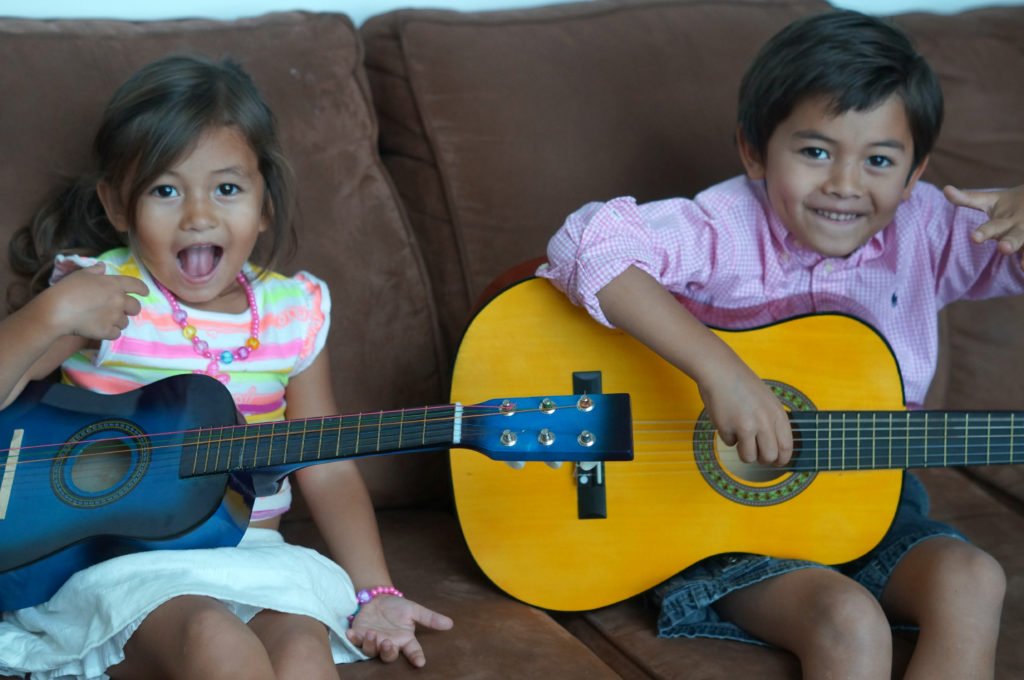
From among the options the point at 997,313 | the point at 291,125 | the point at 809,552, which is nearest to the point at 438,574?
the point at 809,552

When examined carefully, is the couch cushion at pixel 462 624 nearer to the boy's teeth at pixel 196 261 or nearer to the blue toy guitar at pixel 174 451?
the blue toy guitar at pixel 174 451

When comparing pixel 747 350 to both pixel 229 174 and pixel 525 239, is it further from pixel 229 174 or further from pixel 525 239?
pixel 229 174

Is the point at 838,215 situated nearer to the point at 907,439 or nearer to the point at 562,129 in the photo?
the point at 907,439

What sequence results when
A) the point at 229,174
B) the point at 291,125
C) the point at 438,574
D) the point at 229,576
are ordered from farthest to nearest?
the point at 291,125
the point at 438,574
the point at 229,174
the point at 229,576

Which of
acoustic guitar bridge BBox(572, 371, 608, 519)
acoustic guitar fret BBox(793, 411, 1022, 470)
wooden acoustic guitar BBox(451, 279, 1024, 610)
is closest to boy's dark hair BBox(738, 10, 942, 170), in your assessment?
wooden acoustic guitar BBox(451, 279, 1024, 610)

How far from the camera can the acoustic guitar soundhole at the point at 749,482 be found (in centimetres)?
165

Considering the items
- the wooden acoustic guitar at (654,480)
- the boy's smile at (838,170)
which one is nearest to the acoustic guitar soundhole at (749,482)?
the wooden acoustic guitar at (654,480)

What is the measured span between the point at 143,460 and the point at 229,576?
0.18 m

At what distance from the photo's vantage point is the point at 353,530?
1.69 metres

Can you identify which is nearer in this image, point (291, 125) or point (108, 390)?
point (108, 390)

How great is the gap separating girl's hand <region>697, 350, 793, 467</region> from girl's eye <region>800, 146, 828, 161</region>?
0.36 m

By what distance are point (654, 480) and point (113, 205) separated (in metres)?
0.84

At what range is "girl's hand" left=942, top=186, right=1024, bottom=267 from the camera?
1.64 metres

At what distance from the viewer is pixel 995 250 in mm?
1803
